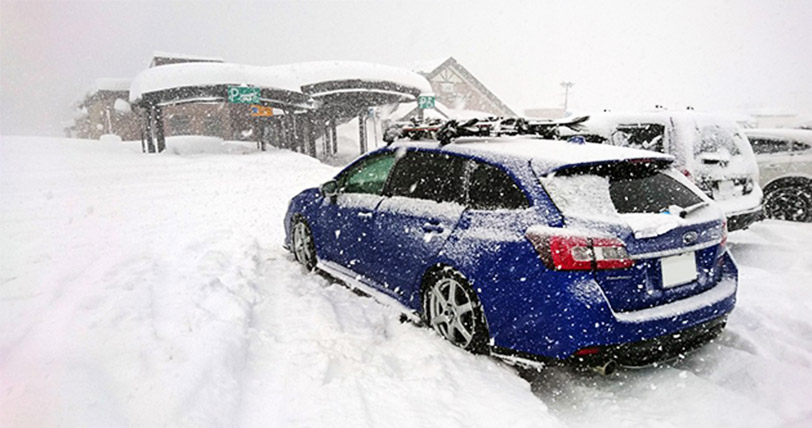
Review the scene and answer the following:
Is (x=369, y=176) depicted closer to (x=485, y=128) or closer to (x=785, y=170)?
(x=485, y=128)

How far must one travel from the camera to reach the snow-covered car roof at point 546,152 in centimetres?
291

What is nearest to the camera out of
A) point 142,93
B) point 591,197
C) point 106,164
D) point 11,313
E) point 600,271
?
point 600,271

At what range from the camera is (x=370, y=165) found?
4535 millimetres

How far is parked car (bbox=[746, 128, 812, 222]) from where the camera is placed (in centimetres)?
728

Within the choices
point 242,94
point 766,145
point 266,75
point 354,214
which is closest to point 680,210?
point 354,214

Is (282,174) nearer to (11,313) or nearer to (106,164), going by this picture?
(106,164)

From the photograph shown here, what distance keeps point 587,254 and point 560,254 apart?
0.14 meters

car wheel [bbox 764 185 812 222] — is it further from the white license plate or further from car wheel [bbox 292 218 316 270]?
car wheel [bbox 292 218 316 270]

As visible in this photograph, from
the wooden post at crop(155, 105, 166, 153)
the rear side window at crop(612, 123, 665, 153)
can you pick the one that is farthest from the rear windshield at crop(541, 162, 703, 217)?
the wooden post at crop(155, 105, 166, 153)

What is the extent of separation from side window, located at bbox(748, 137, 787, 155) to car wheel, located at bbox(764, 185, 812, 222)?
0.62m

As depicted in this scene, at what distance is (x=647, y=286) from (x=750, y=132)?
689 centimetres

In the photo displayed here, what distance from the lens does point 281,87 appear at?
1944cm

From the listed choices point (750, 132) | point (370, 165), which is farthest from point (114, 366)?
point (750, 132)

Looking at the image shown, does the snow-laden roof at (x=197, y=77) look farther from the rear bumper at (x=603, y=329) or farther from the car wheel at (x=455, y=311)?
the rear bumper at (x=603, y=329)
